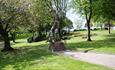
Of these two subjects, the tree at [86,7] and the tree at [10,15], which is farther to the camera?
the tree at [86,7]

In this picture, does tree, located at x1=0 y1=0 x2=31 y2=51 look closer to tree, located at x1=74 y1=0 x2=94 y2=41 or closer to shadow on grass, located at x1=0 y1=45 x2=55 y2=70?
shadow on grass, located at x1=0 y1=45 x2=55 y2=70

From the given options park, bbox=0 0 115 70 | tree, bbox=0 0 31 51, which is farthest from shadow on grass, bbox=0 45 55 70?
tree, bbox=0 0 31 51

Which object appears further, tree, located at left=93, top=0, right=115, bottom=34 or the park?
tree, located at left=93, top=0, right=115, bottom=34

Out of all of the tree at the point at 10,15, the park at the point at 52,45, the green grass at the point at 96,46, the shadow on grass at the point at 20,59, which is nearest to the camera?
the park at the point at 52,45

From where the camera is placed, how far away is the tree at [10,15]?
28.0 metres

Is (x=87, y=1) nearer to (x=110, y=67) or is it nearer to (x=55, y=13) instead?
(x=55, y=13)

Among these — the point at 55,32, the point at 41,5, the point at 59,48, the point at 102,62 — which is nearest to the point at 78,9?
the point at 41,5

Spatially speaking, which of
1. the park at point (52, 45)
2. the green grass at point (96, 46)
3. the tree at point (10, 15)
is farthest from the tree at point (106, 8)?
the tree at point (10, 15)

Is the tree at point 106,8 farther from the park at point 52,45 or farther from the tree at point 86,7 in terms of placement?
the tree at point 86,7

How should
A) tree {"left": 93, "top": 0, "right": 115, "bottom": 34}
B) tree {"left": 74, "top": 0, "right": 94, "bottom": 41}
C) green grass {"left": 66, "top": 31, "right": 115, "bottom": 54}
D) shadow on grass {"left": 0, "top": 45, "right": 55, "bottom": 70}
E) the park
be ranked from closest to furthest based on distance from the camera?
the park → shadow on grass {"left": 0, "top": 45, "right": 55, "bottom": 70} → green grass {"left": 66, "top": 31, "right": 115, "bottom": 54} → tree {"left": 93, "top": 0, "right": 115, "bottom": 34} → tree {"left": 74, "top": 0, "right": 94, "bottom": 41}

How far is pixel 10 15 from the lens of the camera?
28.3m

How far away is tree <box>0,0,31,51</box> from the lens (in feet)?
91.7

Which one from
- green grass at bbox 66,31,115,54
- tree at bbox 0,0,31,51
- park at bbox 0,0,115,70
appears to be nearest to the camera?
park at bbox 0,0,115,70

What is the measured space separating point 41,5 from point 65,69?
2774 centimetres
